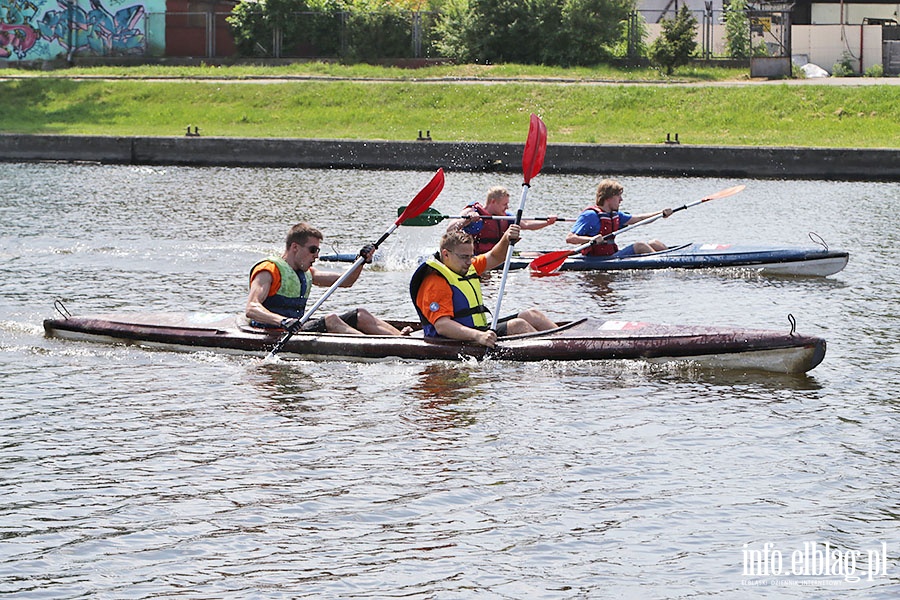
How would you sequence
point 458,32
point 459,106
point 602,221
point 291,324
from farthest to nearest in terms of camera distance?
1. point 458,32
2. point 459,106
3. point 602,221
4. point 291,324

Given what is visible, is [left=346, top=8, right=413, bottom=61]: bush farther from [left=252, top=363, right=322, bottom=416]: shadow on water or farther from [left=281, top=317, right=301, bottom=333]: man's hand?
[left=252, top=363, right=322, bottom=416]: shadow on water

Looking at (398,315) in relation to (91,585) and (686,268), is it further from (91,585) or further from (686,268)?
(91,585)

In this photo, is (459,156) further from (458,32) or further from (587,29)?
(458,32)

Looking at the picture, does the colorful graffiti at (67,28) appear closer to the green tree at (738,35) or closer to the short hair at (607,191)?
the green tree at (738,35)

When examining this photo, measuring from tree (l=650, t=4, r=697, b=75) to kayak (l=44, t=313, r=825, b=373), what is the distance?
28.5m

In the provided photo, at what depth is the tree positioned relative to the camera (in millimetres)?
39250

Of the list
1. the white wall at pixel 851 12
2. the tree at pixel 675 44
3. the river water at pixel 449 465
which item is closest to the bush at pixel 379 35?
the tree at pixel 675 44

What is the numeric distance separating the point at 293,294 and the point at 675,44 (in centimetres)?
2907

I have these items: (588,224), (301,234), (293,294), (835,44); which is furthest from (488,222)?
(835,44)

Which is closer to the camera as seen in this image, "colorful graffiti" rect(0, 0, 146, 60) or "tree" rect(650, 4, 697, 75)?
"tree" rect(650, 4, 697, 75)

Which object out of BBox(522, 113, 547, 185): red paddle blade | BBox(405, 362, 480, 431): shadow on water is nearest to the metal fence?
BBox(522, 113, 547, 185): red paddle blade

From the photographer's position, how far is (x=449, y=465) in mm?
9070

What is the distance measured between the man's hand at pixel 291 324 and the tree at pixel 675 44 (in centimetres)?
2917

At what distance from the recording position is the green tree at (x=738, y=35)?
42125 millimetres
